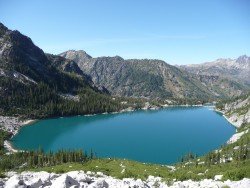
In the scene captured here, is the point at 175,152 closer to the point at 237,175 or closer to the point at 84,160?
the point at 84,160

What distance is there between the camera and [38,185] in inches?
2069

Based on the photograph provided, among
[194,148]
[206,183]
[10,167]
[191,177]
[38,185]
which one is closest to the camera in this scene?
[38,185]

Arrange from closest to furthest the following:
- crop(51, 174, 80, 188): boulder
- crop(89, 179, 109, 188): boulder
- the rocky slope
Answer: crop(51, 174, 80, 188): boulder → the rocky slope → crop(89, 179, 109, 188): boulder

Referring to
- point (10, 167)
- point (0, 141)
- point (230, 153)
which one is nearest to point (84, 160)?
point (10, 167)

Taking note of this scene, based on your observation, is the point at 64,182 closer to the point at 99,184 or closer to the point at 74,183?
the point at 74,183

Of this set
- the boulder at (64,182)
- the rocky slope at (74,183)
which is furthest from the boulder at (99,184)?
the boulder at (64,182)

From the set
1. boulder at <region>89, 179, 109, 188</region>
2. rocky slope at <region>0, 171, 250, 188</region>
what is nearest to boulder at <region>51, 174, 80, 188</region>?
rocky slope at <region>0, 171, 250, 188</region>

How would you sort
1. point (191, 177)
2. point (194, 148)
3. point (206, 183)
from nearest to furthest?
point (206, 183)
point (191, 177)
point (194, 148)

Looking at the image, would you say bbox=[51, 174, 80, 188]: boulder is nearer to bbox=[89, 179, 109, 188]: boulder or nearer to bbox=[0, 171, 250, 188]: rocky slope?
A: bbox=[0, 171, 250, 188]: rocky slope

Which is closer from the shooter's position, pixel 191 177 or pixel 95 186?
pixel 95 186

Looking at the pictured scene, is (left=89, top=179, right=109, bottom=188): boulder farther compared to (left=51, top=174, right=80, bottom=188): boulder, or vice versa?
(left=89, top=179, right=109, bottom=188): boulder

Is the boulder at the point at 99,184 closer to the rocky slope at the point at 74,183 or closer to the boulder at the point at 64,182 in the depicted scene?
the rocky slope at the point at 74,183

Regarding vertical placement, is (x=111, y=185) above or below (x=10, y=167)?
above

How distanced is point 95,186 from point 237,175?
95.9ft
